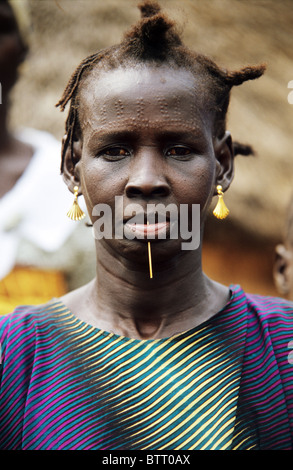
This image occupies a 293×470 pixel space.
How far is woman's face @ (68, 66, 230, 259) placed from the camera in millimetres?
1729

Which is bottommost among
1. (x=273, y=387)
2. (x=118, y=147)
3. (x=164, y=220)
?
(x=273, y=387)

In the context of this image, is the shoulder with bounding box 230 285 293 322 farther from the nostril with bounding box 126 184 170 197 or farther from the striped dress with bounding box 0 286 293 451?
the nostril with bounding box 126 184 170 197

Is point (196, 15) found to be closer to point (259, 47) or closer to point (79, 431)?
point (259, 47)

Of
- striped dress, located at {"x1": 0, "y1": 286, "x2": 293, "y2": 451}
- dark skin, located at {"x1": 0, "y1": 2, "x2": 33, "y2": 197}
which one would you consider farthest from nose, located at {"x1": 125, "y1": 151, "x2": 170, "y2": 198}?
dark skin, located at {"x1": 0, "y1": 2, "x2": 33, "y2": 197}

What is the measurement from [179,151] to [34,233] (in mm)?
1790

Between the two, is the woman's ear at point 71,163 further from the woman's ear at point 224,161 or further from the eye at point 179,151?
the woman's ear at point 224,161

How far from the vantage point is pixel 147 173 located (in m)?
1.70

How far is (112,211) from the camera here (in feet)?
5.86

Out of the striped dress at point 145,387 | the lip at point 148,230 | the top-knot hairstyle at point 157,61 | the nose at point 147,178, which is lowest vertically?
the striped dress at point 145,387

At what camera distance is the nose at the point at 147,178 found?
168cm

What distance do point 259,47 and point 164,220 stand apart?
7.29 ft

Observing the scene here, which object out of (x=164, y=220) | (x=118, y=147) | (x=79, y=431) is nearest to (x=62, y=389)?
(x=79, y=431)

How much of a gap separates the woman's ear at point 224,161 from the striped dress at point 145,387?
0.44m

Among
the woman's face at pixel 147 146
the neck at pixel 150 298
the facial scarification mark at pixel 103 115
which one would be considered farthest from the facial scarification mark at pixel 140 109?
the neck at pixel 150 298
